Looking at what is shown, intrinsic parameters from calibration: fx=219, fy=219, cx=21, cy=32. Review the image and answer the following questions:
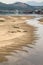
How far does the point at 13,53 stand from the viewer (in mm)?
17219

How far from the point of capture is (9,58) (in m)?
15.8

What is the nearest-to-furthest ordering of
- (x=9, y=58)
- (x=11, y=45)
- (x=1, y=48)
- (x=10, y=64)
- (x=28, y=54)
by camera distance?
(x=10, y=64) < (x=9, y=58) < (x=28, y=54) < (x=1, y=48) < (x=11, y=45)

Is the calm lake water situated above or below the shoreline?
above

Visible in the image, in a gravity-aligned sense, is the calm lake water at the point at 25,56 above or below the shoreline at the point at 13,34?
above

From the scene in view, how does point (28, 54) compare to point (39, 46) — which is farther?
point (39, 46)

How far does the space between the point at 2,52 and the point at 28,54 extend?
6.73 ft

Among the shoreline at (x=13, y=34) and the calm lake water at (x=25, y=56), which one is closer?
the calm lake water at (x=25, y=56)

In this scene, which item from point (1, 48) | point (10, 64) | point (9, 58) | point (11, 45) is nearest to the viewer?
point (10, 64)

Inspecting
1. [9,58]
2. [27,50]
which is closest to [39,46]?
Answer: [27,50]

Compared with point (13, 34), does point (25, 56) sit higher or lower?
higher

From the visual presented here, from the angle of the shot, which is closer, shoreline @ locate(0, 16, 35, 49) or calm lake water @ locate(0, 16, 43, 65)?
calm lake water @ locate(0, 16, 43, 65)

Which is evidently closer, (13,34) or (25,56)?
(25,56)

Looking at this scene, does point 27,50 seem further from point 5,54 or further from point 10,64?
point 10,64

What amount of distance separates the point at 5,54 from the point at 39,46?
434cm
